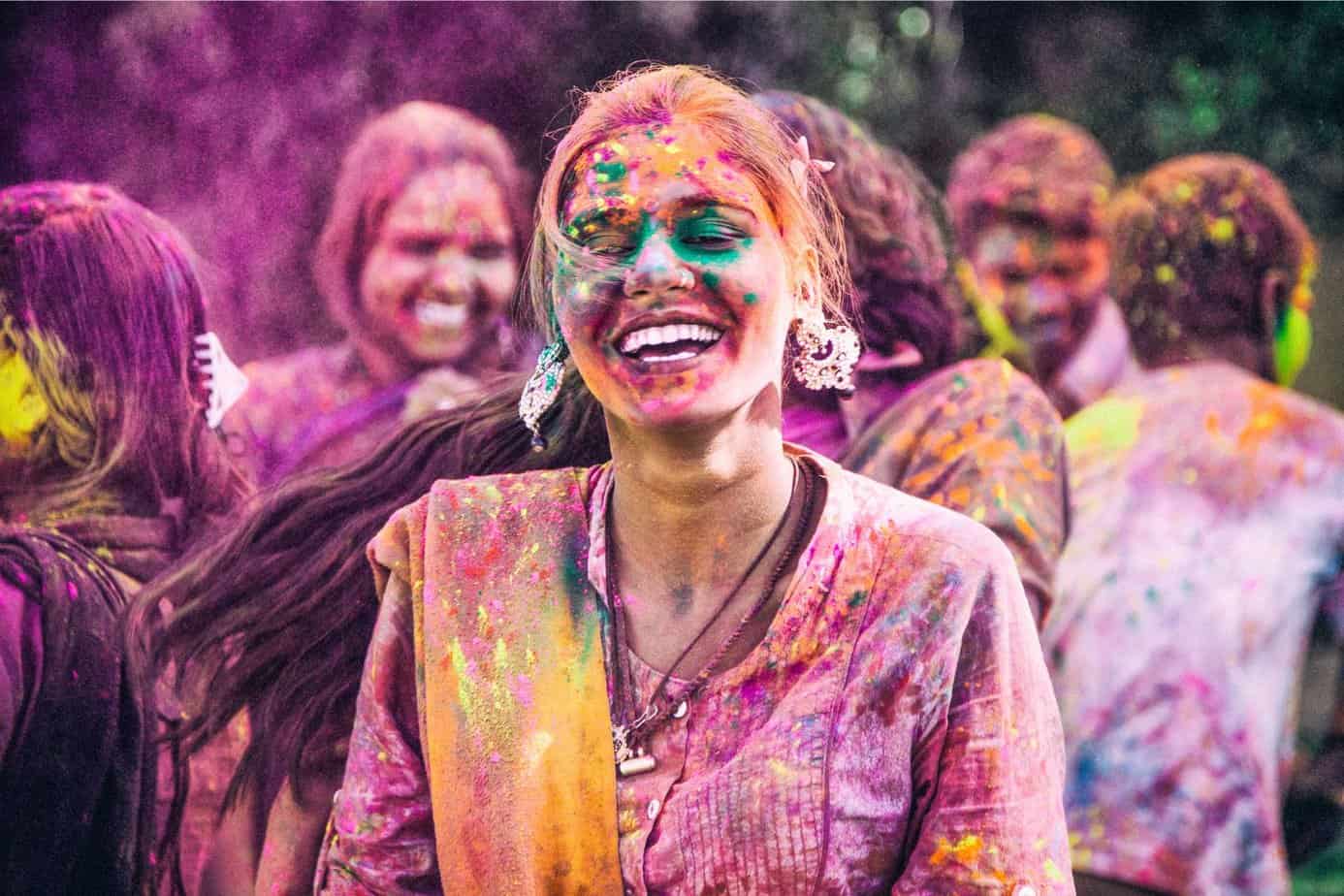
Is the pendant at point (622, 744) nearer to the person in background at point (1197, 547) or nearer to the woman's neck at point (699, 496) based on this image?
the woman's neck at point (699, 496)

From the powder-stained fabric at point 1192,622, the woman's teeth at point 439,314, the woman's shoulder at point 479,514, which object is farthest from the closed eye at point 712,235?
the powder-stained fabric at point 1192,622

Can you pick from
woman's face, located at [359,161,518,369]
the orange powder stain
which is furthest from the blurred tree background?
the orange powder stain

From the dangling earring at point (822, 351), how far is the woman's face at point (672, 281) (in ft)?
0.33

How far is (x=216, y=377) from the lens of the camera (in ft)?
9.57

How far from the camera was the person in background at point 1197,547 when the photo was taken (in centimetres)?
276

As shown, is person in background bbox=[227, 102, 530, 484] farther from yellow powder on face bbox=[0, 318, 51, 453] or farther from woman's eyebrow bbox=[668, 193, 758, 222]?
woman's eyebrow bbox=[668, 193, 758, 222]

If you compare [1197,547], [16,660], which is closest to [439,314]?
[16,660]

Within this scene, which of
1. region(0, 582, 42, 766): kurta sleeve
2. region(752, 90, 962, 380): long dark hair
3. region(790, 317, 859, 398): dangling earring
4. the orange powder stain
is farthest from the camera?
region(752, 90, 962, 380): long dark hair

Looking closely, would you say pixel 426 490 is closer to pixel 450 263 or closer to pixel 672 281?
pixel 450 263

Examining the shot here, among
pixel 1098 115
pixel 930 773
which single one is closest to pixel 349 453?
pixel 930 773

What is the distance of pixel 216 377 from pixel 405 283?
454 mm

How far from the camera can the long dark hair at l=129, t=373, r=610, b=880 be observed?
2771 millimetres

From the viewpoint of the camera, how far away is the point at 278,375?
9.54ft

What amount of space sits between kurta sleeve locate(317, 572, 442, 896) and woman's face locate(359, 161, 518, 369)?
831mm
